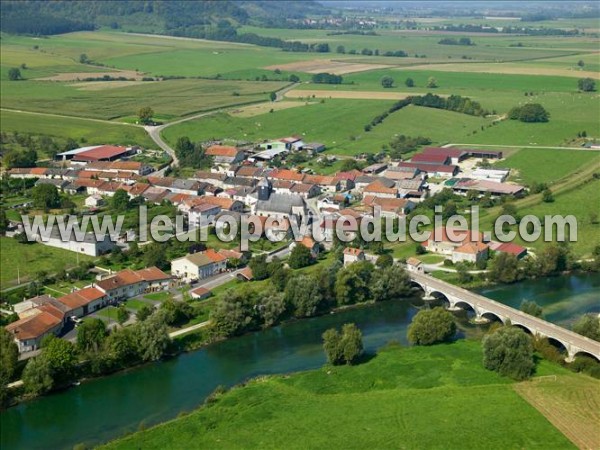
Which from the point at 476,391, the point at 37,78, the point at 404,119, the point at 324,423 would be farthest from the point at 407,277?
the point at 37,78

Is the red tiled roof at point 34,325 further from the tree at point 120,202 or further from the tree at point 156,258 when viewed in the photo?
the tree at point 120,202

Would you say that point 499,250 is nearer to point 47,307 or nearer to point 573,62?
point 47,307

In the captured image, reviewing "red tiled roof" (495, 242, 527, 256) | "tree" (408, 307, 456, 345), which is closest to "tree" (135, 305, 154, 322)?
"tree" (408, 307, 456, 345)

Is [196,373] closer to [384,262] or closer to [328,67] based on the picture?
[384,262]

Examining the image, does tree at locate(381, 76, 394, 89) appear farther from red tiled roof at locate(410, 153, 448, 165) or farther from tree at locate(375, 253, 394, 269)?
tree at locate(375, 253, 394, 269)

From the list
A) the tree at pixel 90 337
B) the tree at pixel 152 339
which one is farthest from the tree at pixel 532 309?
the tree at pixel 90 337
